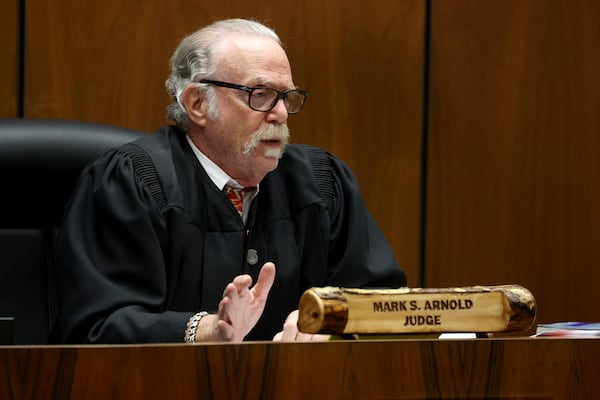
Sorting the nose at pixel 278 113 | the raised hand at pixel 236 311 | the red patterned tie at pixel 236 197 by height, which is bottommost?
the raised hand at pixel 236 311

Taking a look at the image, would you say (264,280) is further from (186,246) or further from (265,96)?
(265,96)

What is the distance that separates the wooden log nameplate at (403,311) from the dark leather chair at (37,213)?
938 mm

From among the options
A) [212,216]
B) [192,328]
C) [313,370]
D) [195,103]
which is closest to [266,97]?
[195,103]

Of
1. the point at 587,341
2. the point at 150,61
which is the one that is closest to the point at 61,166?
the point at 150,61

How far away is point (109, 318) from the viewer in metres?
1.90

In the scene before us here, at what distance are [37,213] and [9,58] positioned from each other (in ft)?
2.84

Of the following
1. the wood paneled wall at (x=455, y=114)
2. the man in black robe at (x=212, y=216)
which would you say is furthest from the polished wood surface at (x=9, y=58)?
the man in black robe at (x=212, y=216)

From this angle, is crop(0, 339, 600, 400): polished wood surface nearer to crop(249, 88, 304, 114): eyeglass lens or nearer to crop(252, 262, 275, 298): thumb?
crop(252, 262, 275, 298): thumb

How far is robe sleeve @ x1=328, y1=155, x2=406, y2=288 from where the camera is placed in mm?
2260

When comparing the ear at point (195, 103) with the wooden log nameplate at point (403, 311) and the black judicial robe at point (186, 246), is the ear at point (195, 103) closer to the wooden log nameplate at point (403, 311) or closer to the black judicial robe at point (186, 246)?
the black judicial robe at point (186, 246)

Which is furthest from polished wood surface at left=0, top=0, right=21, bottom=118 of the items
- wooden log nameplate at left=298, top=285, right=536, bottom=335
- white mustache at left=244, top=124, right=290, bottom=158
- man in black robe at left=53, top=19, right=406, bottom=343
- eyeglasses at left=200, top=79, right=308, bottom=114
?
wooden log nameplate at left=298, top=285, right=536, bottom=335

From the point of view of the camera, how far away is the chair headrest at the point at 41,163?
208 centimetres

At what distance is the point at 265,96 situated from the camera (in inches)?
89.2

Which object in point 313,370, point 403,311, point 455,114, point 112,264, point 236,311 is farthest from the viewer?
point 455,114
